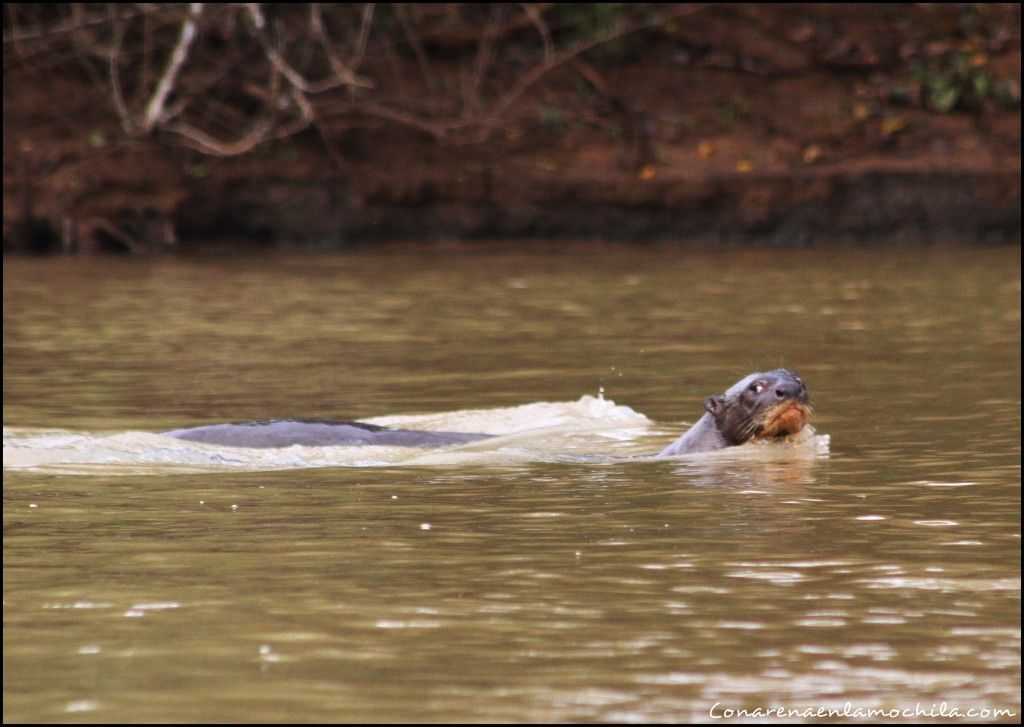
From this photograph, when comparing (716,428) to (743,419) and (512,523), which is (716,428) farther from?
(512,523)

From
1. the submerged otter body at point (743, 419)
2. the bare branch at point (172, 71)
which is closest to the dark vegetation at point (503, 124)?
the bare branch at point (172, 71)

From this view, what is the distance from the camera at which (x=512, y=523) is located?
776 centimetres

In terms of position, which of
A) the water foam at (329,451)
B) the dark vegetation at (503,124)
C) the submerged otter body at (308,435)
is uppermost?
the dark vegetation at (503,124)

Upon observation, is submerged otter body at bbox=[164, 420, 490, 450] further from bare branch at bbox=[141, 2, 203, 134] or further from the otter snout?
bare branch at bbox=[141, 2, 203, 134]

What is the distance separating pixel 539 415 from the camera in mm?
11422

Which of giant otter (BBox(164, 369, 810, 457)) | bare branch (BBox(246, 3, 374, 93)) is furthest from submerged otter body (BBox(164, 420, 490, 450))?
bare branch (BBox(246, 3, 374, 93))

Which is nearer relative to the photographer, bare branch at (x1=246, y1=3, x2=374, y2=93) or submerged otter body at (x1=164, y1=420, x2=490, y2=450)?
submerged otter body at (x1=164, y1=420, x2=490, y2=450)

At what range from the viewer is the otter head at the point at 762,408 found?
980cm

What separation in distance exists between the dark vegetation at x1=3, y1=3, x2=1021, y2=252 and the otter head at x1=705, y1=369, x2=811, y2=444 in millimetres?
14909

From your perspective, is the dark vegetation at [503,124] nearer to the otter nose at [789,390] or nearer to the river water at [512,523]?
the river water at [512,523]

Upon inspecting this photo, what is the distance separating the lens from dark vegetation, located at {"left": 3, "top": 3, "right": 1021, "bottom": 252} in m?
24.8

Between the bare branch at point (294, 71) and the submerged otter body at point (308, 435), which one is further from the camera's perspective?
the bare branch at point (294, 71)

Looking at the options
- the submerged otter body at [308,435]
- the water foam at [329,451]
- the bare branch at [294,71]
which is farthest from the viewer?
the bare branch at [294,71]

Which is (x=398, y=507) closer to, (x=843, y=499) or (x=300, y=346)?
(x=843, y=499)
